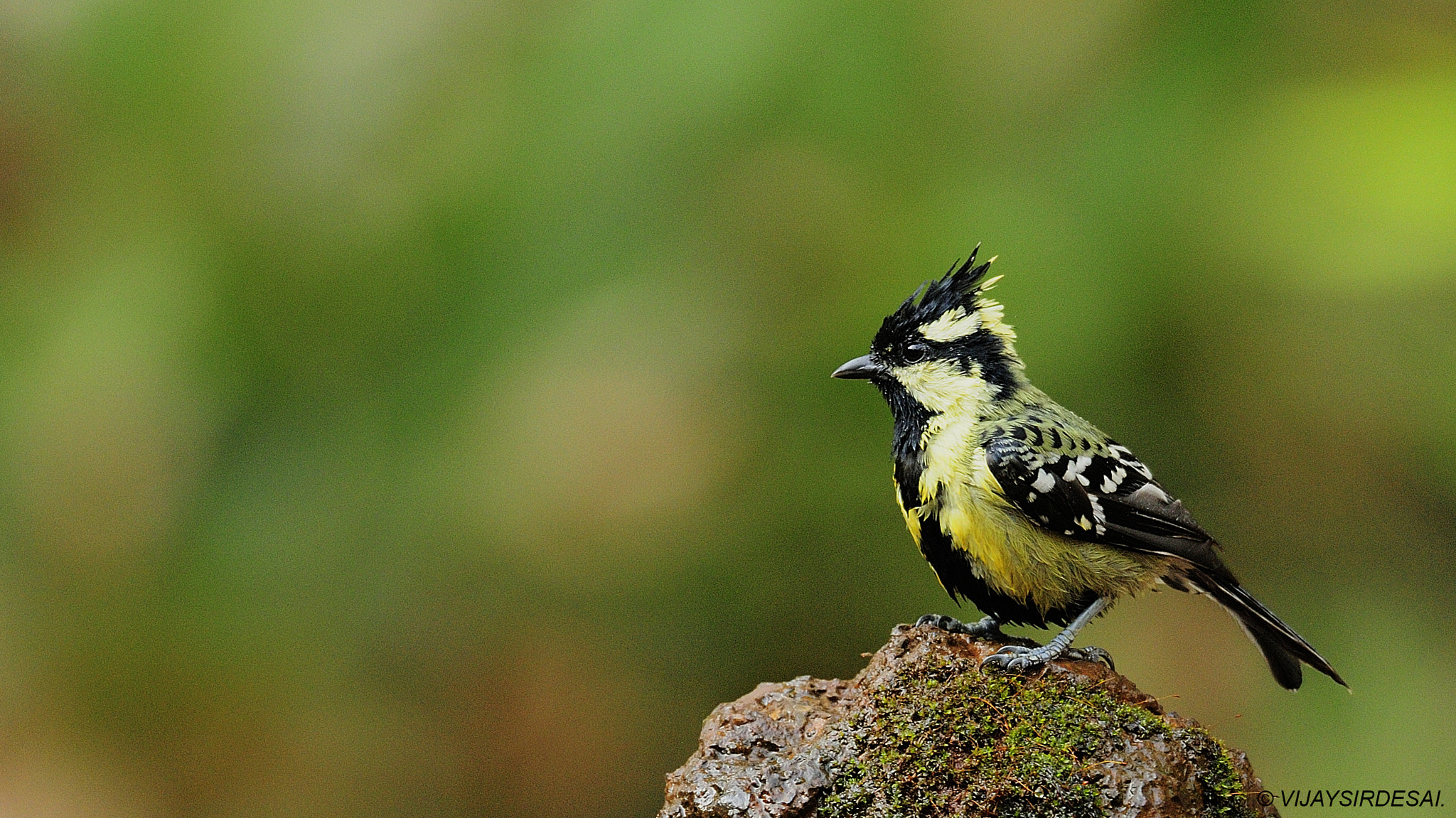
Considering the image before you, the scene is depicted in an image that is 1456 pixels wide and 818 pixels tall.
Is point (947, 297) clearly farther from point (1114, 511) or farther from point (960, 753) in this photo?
point (960, 753)

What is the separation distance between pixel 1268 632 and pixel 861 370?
4.31 ft

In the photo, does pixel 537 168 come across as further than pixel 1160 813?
Yes

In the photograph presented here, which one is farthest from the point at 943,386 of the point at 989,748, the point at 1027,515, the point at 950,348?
the point at 989,748

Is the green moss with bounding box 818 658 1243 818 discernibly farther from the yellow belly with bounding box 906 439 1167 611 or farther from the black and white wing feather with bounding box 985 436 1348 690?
the black and white wing feather with bounding box 985 436 1348 690

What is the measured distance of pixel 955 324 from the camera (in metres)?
3.11

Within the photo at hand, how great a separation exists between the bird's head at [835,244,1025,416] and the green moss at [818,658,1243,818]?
2.77 ft

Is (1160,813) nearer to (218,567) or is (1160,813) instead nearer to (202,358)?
(218,567)

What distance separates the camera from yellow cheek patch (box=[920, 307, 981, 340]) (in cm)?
311

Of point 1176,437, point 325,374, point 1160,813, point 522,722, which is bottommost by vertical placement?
point 1160,813

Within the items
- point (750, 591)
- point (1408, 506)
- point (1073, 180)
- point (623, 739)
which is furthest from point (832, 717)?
point (1408, 506)

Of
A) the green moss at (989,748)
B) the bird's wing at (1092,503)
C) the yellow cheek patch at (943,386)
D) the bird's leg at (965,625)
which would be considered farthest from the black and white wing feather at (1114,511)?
the green moss at (989,748)

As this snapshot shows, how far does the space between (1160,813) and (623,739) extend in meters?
3.01

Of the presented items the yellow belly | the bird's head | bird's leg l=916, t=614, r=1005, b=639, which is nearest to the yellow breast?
the yellow belly

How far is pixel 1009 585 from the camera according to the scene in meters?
2.85
